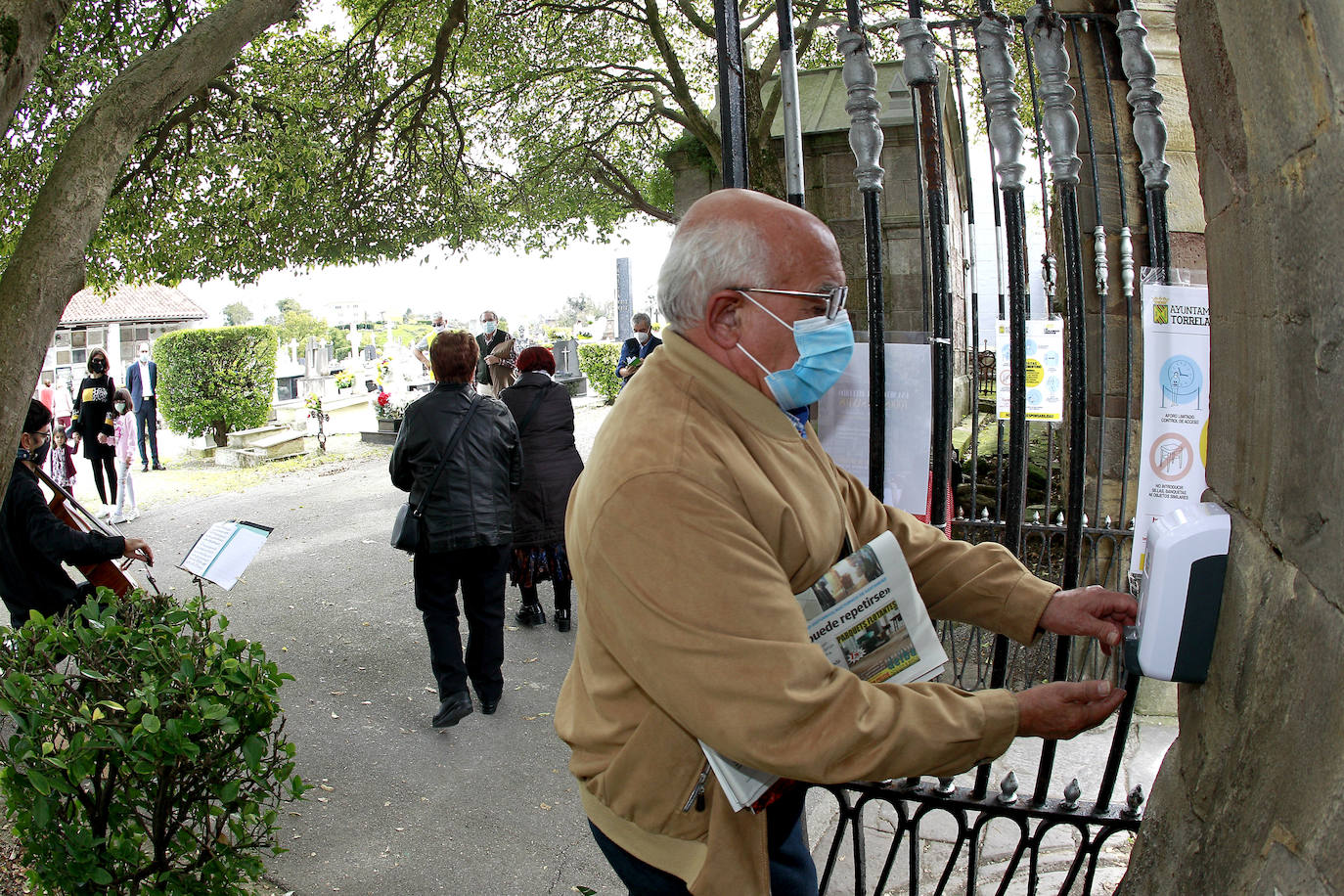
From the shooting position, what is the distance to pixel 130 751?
2.91 metres

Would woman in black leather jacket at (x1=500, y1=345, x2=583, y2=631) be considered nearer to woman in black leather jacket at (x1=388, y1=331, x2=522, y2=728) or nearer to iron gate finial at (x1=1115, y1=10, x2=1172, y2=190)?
woman in black leather jacket at (x1=388, y1=331, x2=522, y2=728)

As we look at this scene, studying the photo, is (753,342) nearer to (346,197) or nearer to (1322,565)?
(1322,565)

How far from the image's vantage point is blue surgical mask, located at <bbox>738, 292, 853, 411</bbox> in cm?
191

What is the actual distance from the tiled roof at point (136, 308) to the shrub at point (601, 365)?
67.6ft

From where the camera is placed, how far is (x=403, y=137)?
381 inches

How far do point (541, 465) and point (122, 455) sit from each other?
7.23m

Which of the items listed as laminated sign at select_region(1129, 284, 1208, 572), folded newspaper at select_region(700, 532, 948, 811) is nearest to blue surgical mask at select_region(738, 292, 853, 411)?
folded newspaper at select_region(700, 532, 948, 811)

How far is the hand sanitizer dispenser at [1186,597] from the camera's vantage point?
1.70 metres

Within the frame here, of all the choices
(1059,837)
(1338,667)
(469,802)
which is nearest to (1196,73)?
(1338,667)

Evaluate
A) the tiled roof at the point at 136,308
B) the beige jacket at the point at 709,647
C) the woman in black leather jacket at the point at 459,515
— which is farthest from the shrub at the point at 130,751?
the tiled roof at the point at 136,308

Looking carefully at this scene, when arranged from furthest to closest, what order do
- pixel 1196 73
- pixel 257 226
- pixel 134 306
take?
pixel 134 306 → pixel 257 226 → pixel 1196 73

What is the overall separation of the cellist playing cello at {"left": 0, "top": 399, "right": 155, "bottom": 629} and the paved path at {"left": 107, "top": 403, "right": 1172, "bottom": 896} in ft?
4.44

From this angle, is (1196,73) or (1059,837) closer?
(1196,73)

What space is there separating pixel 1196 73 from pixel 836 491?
1005mm
